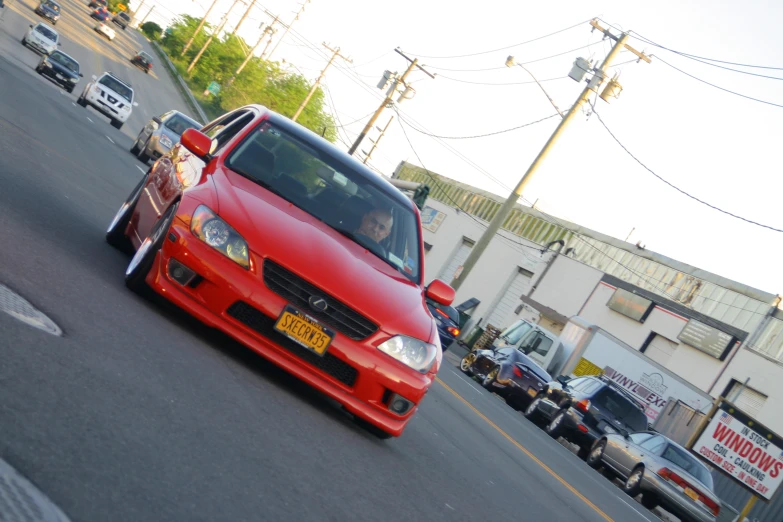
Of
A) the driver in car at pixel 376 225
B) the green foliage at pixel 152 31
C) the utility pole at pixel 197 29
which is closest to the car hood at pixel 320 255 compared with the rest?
the driver in car at pixel 376 225

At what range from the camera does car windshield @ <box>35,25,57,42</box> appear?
145 ft

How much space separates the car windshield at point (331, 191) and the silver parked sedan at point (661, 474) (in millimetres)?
10133

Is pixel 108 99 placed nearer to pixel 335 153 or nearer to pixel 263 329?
pixel 335 153

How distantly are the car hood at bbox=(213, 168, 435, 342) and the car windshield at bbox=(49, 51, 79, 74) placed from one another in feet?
112

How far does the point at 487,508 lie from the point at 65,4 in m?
99.4

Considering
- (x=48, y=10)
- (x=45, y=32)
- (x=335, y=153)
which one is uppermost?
(x=48, y=10)

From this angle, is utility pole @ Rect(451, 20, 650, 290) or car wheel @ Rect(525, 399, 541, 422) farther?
utility pole @ Rect(451, 20, 650, 290)

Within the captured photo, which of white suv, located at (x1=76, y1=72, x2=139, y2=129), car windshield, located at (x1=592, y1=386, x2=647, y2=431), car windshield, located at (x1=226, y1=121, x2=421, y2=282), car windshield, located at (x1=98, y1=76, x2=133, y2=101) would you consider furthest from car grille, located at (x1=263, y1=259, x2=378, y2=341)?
car windshield, located at (x1=98, y1=76, x2=133, y2=101)

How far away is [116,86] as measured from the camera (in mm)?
36031

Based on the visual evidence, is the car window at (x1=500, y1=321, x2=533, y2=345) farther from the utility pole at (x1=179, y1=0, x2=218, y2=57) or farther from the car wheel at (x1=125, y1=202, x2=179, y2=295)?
the utility pole at (x1=179, y1=0, x2=218, y2=57)

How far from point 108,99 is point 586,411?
23.3 meters

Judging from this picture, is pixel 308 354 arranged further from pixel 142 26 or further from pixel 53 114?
pixel 142 26

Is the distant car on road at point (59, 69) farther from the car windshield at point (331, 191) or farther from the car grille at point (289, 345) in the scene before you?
the car grille at point (289, 345)

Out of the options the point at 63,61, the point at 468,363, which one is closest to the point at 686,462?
the point at 468,363
